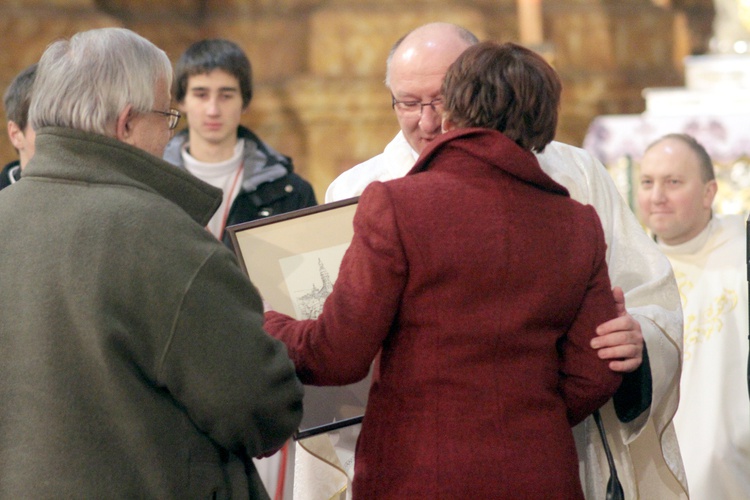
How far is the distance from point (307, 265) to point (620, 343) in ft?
2.71

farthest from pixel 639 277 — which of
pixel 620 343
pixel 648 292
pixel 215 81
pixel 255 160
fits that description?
pixel 215 81

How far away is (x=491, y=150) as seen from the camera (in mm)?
2623

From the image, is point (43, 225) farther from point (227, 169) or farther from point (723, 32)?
point (723, 32)

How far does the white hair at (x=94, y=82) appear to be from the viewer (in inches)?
103

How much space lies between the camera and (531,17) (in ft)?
28.6

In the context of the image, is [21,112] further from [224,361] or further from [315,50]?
[315,50]

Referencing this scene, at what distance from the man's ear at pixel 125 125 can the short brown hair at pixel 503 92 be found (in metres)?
0.71

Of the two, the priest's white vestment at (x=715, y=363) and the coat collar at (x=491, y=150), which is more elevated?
the coat collar at (x=491, y=150)

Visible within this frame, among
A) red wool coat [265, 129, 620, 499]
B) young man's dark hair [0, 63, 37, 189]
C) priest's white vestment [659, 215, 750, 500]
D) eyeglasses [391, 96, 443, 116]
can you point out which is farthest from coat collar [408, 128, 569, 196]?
priest's white vestment [659, 215, 750, 500]

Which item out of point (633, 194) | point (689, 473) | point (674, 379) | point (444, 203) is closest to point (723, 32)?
point (633, 194)

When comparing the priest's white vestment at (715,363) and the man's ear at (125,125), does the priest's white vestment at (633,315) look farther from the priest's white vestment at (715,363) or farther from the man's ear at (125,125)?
the priest's white vestment at (715,363)

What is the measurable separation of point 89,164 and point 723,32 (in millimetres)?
6992

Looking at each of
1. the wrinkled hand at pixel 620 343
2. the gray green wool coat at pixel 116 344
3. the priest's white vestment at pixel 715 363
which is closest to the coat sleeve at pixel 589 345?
the wrinkled hand at pixel 620 343

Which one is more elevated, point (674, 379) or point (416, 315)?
point (416, 315)
